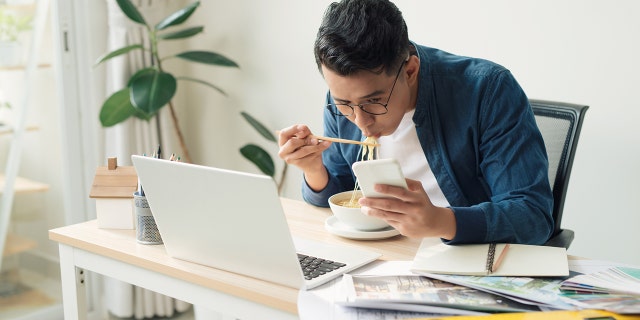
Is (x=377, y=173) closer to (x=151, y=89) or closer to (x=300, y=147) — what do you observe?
(x=300, y=147)

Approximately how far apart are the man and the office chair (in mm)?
212

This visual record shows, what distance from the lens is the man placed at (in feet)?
5.02

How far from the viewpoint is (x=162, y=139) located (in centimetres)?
331

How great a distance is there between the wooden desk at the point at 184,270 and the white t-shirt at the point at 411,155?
9.2 inches

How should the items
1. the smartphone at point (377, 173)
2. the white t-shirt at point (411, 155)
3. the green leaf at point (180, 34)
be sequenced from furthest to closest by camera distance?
the green leaf at point (180, 34) < the white t-shirt at point (411, 155) < the smartphone at point (377, 173)

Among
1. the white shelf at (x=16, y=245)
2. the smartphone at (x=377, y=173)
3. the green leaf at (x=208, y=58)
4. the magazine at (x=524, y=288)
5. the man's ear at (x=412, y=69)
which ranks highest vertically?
the green leaf at (x=208, y=58)

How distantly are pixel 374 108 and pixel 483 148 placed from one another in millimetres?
313

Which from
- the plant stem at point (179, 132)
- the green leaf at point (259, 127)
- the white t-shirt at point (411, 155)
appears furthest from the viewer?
the plant stem at point (179, 132)

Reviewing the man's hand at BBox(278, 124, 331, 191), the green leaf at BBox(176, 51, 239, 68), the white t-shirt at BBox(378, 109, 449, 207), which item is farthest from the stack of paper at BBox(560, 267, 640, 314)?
the green leaf at BBox(176, 51, 239, 68)

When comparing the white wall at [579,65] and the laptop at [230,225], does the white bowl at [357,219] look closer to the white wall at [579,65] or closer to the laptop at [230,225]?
the laptop at [230,225]

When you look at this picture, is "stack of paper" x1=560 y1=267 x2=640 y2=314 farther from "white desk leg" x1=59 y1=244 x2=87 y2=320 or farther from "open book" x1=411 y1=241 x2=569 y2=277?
"white desk leg" x1=59 y1=244 x2=87 y2=320

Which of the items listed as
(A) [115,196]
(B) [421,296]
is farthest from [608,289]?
(A) [115,196]

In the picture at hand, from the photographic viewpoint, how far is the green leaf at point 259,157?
3.22 m

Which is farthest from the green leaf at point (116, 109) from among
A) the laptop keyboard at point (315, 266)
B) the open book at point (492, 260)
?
the open book at point (492, 260)
